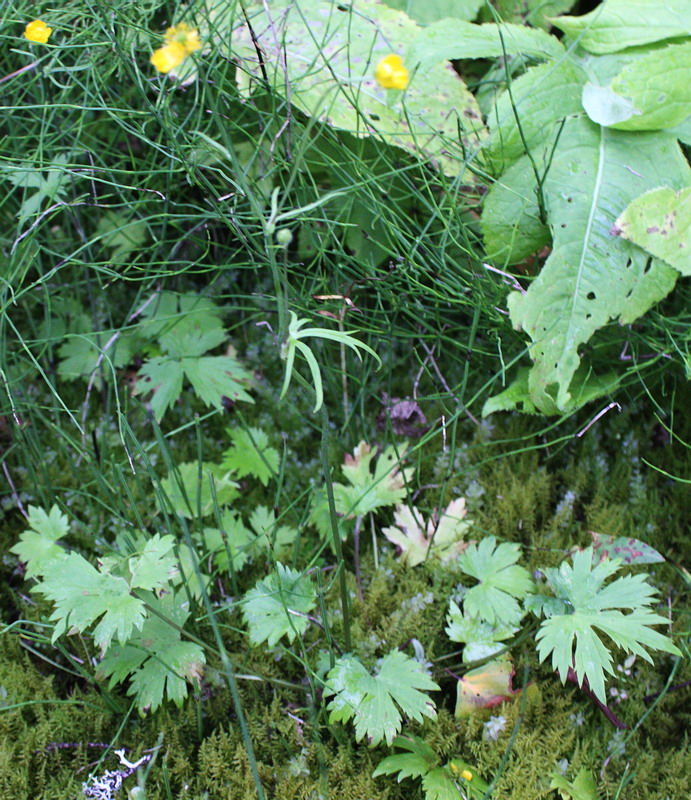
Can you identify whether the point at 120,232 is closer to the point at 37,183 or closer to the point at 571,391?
the point at 37,183

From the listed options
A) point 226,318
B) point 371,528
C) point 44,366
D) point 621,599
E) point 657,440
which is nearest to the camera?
point 621,599

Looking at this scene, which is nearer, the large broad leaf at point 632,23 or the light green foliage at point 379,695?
the light green foliage at point 379,695

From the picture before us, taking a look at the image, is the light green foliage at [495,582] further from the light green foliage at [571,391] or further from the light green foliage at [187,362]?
the light green foliage at [187,362]

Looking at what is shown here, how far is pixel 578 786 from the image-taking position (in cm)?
131

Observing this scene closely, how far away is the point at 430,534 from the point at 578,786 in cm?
61

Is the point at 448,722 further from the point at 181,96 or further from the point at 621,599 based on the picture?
the point at 181,96

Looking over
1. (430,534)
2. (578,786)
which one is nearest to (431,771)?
(578,786)

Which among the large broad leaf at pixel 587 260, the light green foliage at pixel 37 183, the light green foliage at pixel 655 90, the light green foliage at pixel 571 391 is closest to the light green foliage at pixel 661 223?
the large broad leaf at pixel 587 260

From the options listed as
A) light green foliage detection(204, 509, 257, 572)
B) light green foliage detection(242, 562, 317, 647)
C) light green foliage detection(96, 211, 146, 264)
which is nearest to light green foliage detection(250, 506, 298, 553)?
light green foliage detection(204, 509, 257, 572)

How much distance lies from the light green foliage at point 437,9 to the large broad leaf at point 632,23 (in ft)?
1.36

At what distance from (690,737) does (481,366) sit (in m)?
0.99

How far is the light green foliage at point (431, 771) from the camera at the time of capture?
128 centimetres

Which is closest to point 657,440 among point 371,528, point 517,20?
point 371,528

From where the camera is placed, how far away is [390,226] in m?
1.63
